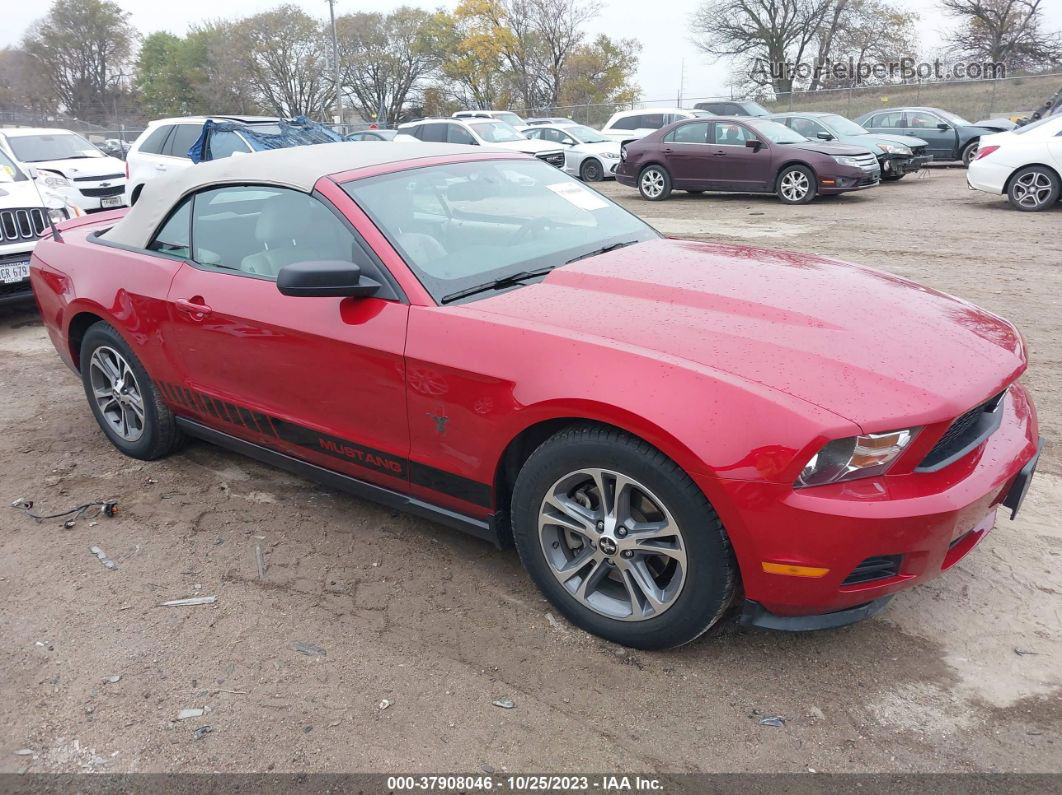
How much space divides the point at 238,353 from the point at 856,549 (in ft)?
8.48

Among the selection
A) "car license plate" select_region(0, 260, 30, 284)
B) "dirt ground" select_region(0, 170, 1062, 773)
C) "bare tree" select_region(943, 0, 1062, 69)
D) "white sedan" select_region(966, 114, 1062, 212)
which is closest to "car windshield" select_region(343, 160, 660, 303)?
"dirt ground" select_region(0, 170, 1062, 773)

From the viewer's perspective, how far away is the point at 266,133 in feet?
38.4

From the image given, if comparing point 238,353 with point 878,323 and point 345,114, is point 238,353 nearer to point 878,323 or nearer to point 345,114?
point 878,323

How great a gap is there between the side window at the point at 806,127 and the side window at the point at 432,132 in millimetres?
7316

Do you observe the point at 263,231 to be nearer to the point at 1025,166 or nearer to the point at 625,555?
the point at 625,555

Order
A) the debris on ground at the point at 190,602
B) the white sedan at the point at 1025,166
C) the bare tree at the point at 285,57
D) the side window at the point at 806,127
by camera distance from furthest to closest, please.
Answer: the bare tree at the point at 285,57 < the side window at the point at 806,127 < the white sedan at the point at 1025,166 < the debris on ground at the point at 190,602

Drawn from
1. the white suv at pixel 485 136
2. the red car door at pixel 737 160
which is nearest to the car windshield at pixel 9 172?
the white suv at pixel 485 136

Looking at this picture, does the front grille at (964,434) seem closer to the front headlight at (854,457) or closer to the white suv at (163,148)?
the front headlight at (854,457)

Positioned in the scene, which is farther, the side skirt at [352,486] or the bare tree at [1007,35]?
the bare tree at [1007,35]

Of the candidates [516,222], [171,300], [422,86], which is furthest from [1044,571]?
[422,86]

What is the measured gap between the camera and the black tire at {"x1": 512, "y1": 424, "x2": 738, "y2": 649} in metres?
2.41

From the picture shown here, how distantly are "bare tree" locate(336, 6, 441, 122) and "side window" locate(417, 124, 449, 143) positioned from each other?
142 feet

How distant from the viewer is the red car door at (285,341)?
3.08 meters

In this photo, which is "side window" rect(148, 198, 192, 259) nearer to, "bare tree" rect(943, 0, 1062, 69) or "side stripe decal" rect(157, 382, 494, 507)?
"side stripe decal" rect(157, 382, 494, 507)
